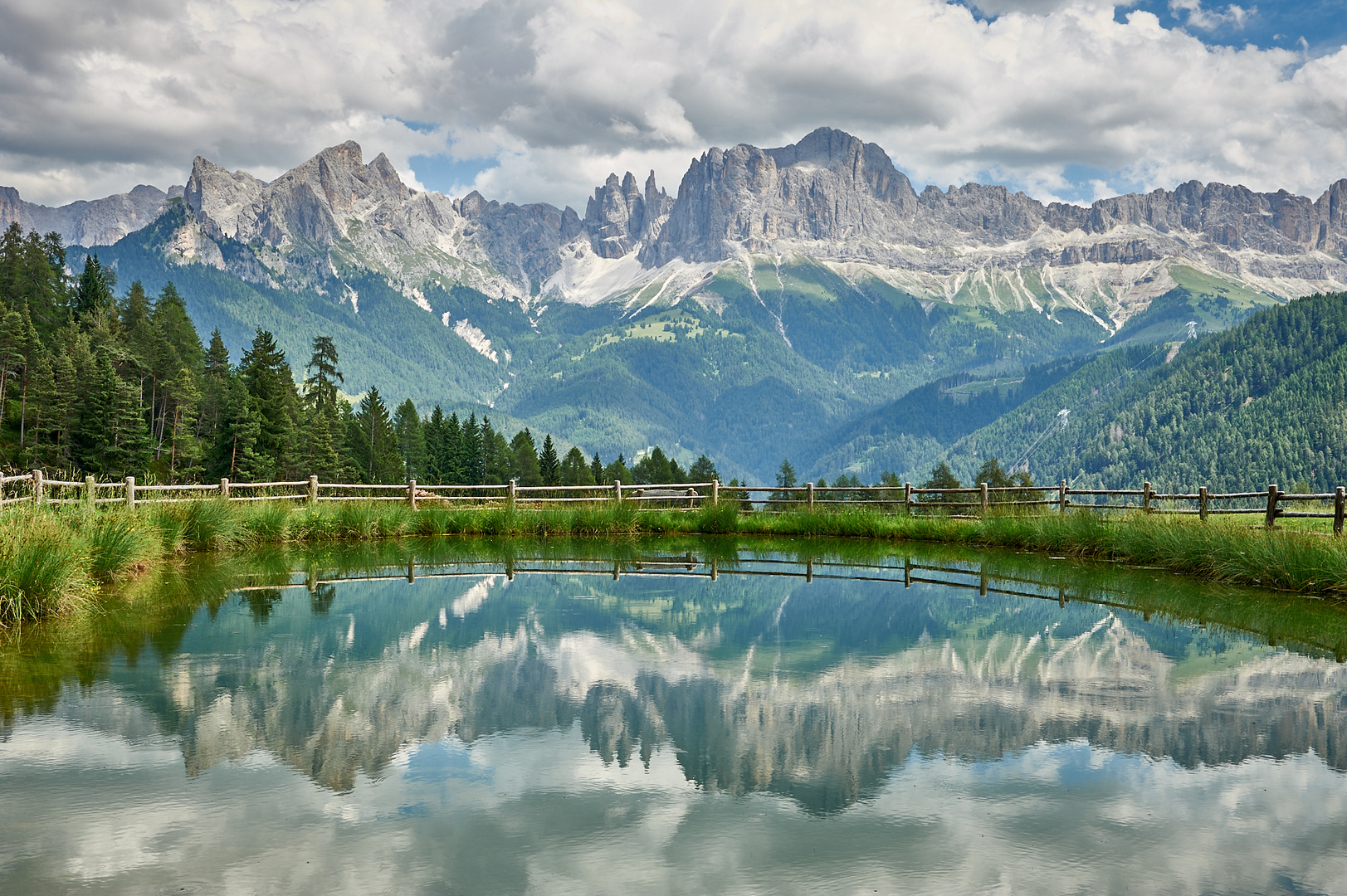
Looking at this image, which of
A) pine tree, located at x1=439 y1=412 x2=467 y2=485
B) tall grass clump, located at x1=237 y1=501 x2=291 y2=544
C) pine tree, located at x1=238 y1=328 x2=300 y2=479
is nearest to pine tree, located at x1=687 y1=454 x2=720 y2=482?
pine tree, located at x1=439 y1=412 x2=467 y2=485

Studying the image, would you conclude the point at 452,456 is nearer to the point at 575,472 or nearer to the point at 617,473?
the point at 575,472

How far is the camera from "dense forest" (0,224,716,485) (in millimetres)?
58406

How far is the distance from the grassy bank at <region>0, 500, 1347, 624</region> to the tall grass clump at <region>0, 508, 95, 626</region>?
2 centimetres

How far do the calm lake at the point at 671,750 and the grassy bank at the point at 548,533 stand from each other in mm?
1069

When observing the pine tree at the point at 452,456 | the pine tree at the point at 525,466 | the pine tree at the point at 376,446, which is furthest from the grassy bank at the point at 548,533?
the pine tree at the point at 525,466

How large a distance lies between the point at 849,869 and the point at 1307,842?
11.2ft

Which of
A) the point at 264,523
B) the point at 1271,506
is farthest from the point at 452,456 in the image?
the point at 1271,506

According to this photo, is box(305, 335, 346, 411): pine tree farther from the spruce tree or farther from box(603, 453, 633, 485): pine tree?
the spruce tree

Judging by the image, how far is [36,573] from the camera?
13203 mm

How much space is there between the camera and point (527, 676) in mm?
11234

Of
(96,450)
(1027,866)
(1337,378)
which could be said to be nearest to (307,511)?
(1027,866)

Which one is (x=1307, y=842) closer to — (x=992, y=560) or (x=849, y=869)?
(x=849, y=869)

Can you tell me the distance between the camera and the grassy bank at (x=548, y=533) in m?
13.9

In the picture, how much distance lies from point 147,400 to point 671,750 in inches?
2972
